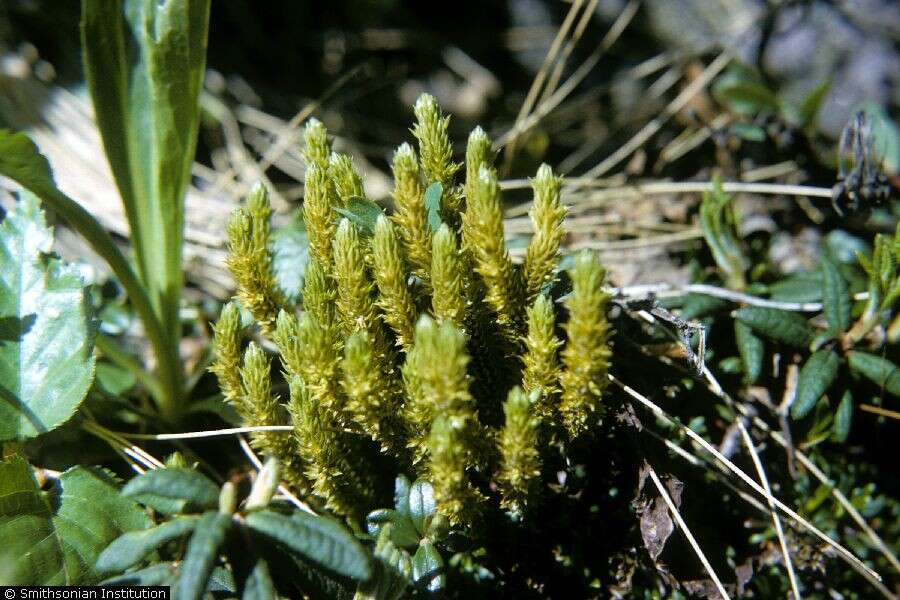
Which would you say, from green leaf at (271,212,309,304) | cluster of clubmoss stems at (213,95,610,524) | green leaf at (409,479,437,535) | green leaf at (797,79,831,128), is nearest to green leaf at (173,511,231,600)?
cluster of clubmoss stems at (213,95,610,524)

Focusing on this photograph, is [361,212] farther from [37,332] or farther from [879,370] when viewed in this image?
[879,370]

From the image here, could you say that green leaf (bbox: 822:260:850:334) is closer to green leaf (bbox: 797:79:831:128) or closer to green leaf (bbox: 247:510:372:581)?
green leaf (bbox: 797:79:831:128)

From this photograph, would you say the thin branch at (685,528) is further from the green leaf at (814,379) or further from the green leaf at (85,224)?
the green leaf at (85,224)

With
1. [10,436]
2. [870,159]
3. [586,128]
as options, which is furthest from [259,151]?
[870,159]

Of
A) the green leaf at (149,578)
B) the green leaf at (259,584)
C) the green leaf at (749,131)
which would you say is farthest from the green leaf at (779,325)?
the green leaf at (149,578)

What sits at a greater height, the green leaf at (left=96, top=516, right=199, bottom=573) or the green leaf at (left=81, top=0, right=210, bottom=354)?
the green leaf at (left=81, top=0, right=210, bottom=354)
